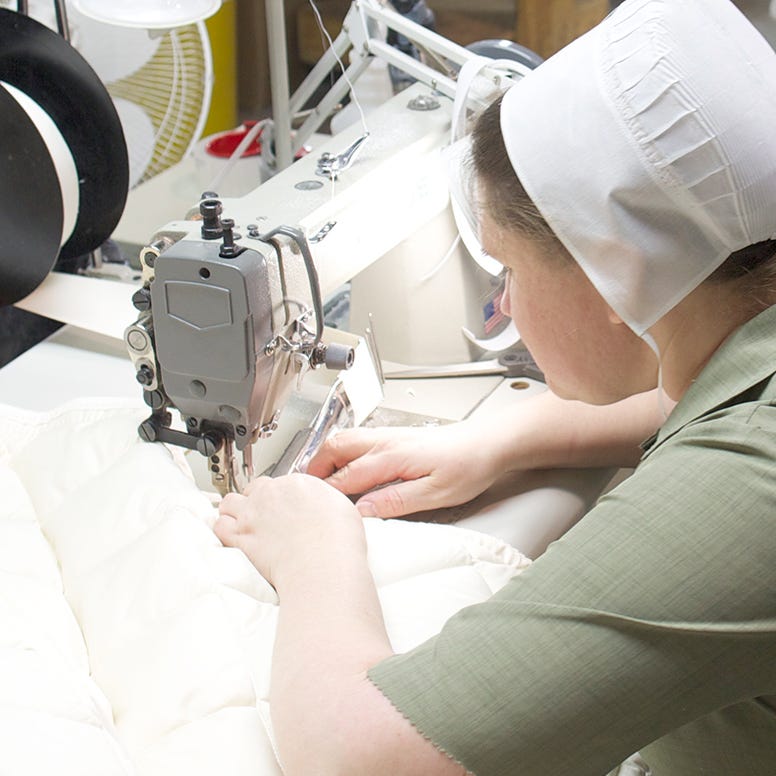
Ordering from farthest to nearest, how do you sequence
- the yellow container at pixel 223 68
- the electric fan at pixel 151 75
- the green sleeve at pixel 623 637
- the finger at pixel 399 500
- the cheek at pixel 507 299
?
the yellow container at pixel 223 68 < the electric fan at pixel 151 75 < the finger at pixel 399 500 < the cheek at pixel 507 299 < the green sleeve at pixel 623 637

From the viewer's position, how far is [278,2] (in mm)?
1658

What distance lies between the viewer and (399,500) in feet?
4.07

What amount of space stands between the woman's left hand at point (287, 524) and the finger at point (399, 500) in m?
0.12

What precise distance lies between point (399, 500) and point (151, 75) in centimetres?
128

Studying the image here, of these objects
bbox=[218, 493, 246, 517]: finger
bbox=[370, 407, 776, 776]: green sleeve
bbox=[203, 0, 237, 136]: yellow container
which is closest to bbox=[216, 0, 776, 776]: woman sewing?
bbox=[370, 407, 776, 776]: green sleeve

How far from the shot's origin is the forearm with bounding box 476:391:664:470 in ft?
4.31

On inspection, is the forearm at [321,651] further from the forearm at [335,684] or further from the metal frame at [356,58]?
the metal frame at [356,58]

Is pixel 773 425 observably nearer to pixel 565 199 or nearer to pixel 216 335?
pixel 565 199

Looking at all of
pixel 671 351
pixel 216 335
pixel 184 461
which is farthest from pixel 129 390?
pixel 671 351

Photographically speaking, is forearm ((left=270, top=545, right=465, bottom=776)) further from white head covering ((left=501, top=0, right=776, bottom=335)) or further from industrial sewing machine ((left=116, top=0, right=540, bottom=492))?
white head covering ((left=501, top=0, right=776, bottom=335))

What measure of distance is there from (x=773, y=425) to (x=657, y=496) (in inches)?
4.3

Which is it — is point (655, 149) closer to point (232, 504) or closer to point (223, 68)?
point (232, 504)

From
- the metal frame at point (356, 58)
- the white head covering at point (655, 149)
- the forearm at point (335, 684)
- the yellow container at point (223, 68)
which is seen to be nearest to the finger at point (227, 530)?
the forearm at point (335, 684)

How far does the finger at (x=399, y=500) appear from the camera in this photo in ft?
4.05
